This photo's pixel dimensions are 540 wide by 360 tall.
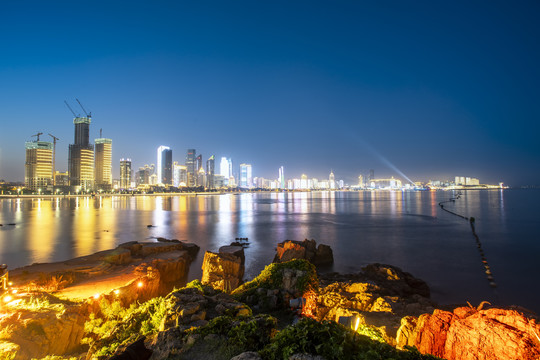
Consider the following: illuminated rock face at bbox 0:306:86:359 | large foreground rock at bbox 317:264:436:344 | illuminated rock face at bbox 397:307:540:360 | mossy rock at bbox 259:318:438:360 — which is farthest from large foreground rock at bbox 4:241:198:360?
illuminated rock face at bbox 397:307:540:360

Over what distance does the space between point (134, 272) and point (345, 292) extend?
11328mm

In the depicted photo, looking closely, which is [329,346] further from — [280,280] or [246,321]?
[280,280]

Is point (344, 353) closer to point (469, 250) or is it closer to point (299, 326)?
point (299, 326)

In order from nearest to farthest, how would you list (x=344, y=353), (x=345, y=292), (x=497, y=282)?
(x=344, y=353) → (x=345, y=292) → (x=497, y=282)

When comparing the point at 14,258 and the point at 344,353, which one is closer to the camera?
the point at 344,353

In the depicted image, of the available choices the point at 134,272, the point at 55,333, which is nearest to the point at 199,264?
the point at 134,272

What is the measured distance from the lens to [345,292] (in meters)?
10.7

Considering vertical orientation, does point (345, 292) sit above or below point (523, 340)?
below

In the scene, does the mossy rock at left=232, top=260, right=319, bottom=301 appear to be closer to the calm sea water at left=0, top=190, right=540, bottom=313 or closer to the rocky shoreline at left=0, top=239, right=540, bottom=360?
the rocky shoreline at left=0, top=239, right=540, bottom=360

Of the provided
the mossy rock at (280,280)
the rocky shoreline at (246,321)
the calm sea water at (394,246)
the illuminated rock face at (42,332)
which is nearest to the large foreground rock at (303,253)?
the calm sea water at (394,246)

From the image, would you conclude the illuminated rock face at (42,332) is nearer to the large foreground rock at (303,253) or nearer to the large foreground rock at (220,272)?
the large foreground rock at (220,272)

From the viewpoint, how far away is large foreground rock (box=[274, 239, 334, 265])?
745 inches

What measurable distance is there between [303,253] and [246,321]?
45.7 feet

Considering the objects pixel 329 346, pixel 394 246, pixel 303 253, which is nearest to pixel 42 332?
pixel 329 346
